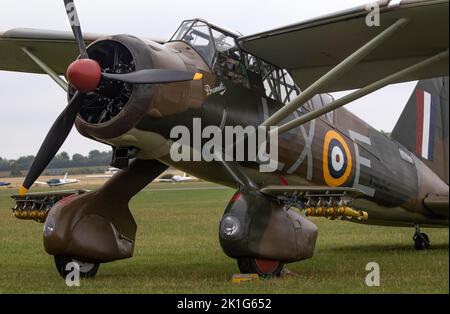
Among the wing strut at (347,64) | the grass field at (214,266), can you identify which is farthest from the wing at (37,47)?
the grass field at (214,266)

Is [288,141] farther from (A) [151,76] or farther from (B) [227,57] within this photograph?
(A) [151,76]

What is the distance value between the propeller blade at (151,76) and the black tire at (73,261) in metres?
2.74

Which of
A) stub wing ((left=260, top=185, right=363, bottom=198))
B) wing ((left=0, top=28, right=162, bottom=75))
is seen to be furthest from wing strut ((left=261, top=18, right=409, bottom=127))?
wing ((left=0, top=28, right=162, bottom=75))

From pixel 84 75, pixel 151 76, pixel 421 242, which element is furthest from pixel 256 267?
pixel 421 242

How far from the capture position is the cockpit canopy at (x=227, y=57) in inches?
344

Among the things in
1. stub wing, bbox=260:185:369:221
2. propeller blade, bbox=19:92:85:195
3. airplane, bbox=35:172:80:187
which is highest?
propeller blade, bbox=19:92:85:195

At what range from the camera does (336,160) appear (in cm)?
1015

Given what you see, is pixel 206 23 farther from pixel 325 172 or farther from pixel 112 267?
pixel 112 267

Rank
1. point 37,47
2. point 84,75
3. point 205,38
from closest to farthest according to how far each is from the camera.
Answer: point 84,75, point 205,38, point 37,47

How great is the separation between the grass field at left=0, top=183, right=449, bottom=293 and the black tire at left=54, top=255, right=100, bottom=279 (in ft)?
0.39

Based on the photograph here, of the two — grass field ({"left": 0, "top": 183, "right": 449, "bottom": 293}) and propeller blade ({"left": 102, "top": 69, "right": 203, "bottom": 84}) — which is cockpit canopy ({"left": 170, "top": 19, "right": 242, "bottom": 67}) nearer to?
propeller blade ({"left": 102, "top": 69, "right": 203, "bottom": 84})

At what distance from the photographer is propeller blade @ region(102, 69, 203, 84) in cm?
749

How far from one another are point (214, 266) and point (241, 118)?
2.65 meters

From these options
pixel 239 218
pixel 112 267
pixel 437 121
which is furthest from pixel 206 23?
pixel 437 121
